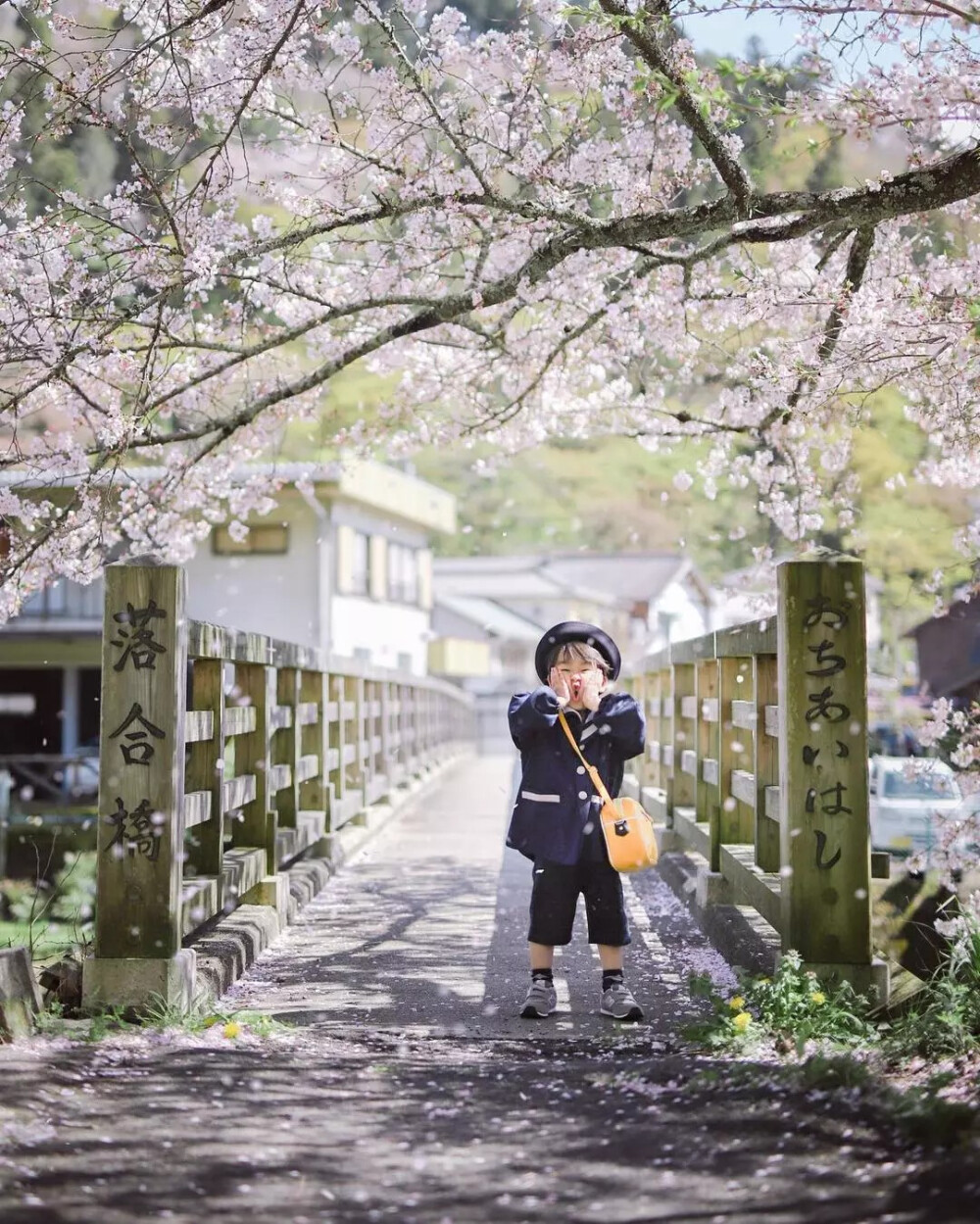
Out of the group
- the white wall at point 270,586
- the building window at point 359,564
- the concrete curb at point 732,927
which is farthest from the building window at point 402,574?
the concrete curb at point 732,927

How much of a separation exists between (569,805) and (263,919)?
2.10 metres

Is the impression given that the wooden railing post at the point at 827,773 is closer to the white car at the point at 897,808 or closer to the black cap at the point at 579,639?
the black cap at the point at 579,639

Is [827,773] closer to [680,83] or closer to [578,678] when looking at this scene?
[578,678]

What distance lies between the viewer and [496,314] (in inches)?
367

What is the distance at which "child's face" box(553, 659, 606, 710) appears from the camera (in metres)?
5.26

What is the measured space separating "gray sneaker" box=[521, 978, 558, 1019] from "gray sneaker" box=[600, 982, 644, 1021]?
202mm

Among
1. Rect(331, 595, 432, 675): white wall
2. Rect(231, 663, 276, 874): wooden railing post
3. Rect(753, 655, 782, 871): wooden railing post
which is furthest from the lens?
Rect(331, 595, 432, 675): white wall

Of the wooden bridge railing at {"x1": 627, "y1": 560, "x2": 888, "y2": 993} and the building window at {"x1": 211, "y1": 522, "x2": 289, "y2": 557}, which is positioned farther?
the building window at {"x1": 211, "y1": 522, "x2": 289, "y2": 557}

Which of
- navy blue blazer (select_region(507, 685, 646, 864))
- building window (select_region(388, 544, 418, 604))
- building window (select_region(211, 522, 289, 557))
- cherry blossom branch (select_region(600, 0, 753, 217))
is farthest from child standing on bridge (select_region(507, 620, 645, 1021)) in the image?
building window (select_region(388, 544, 418, 604))

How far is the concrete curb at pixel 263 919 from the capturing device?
5383 mm

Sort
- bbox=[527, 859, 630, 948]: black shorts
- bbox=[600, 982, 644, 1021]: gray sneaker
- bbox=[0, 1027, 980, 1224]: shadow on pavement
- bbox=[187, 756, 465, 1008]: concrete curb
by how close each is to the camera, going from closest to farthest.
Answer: bbox=[0, 1027, 980, 1224]: shadow on pavement < bbox=[600, 982, 644, 1021]: gray sneaker < bbox=[527, 859, 630, 948]: black shorts < bbox=[187, 756, 465, 1008]: concrete curb

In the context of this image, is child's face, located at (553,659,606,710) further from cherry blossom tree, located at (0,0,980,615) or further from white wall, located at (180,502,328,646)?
white wall, located at (180,502,328,646)

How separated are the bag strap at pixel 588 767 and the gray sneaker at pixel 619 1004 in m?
0.71

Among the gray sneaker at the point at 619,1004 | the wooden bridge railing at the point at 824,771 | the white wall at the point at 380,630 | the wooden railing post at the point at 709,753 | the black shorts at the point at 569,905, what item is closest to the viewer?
the wooden bridge railing at the point at 824,771
